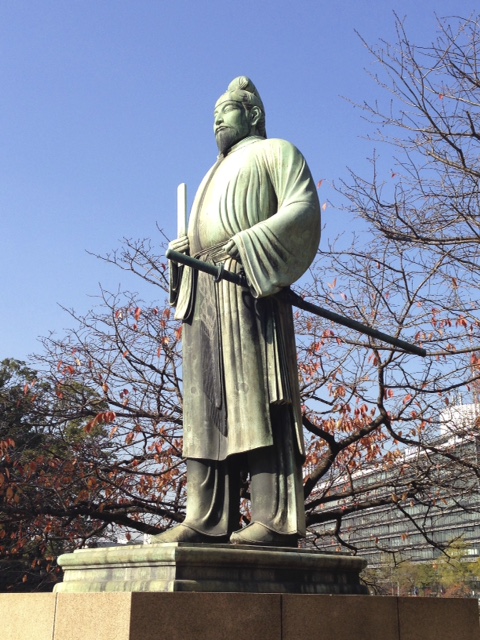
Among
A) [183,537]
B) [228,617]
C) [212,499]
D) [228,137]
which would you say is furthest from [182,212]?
[228,617]

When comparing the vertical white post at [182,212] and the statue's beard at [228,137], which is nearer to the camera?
the vertical white post at [182,212]

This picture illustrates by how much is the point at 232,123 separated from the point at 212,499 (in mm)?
2583

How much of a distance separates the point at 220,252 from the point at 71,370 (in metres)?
7.29

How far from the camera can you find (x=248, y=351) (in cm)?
468

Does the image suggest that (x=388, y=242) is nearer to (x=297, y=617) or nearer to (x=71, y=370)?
(x=71, y=370)

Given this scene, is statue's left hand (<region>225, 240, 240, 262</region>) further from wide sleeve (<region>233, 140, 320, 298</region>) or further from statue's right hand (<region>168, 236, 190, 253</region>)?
statue's right hand (<region>168, 236, 190, 253</region>)

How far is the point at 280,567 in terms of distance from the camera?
4.05m

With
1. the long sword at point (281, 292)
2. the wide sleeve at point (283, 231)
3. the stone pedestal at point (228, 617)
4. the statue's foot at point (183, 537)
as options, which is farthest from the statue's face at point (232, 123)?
the stone pedestal at point (228, 617)

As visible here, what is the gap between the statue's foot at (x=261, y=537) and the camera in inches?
167

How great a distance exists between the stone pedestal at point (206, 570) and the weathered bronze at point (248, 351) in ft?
0.80

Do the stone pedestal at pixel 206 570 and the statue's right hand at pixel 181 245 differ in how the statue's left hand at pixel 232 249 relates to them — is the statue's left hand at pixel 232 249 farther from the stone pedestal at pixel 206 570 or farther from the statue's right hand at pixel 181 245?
the stone pedestal at pixel 206 570

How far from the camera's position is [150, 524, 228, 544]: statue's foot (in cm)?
429

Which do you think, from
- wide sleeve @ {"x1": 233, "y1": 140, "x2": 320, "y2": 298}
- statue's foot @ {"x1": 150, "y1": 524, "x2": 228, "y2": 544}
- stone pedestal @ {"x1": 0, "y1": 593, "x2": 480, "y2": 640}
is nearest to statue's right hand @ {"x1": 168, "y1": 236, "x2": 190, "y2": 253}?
wide sleeve @ {"x1": 233, "y1": 140, "x2": 320, "y2": 298}

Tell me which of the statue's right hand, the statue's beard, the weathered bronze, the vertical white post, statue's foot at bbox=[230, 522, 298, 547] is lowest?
statue's foot at bbox=[230, 522, 298, 547]
